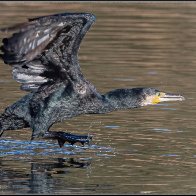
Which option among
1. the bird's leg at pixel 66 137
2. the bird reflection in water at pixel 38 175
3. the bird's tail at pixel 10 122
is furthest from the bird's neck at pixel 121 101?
the bird's tail at pixel 10 122

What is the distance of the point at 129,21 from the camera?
25828 millimetres

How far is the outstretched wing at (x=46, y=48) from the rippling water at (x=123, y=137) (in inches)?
35.6

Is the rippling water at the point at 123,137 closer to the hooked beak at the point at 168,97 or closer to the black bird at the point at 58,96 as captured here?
the black bird at the point at 58,96

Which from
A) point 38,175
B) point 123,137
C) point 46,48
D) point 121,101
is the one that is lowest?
point 123,137

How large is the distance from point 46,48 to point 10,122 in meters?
1.34

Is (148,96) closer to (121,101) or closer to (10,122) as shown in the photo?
(121,101)

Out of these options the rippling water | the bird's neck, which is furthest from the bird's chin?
the rippling water

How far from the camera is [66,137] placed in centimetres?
1273

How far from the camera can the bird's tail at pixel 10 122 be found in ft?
42.8

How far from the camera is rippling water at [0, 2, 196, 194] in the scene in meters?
11.2

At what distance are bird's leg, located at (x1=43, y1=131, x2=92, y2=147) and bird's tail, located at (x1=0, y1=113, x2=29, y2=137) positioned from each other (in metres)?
0.36

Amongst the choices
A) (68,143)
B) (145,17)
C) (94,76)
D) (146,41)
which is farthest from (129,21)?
(68,143)

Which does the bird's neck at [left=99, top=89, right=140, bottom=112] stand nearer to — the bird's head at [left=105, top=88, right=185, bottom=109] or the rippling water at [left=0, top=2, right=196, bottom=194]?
the bird's head at [left=105, top=88, right=185, bottom=109]

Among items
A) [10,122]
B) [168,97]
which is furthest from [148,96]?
[10,122]
